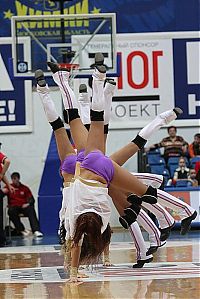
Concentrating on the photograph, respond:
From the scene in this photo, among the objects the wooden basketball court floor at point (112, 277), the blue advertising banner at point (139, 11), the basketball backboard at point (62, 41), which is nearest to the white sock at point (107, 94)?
the wooden basketball court floor at point (112, 277)

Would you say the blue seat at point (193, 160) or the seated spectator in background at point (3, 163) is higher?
the seated spectator in background at point (3, 163)

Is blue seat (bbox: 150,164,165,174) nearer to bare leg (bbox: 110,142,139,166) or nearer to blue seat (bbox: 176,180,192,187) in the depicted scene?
blue seat (bbox: 176,180,192,187)

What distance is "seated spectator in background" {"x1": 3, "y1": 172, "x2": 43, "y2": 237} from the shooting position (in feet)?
47.8

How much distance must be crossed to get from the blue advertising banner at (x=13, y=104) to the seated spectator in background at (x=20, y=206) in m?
1.58

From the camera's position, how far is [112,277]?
22.5 feet

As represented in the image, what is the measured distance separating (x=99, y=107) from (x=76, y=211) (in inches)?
39.1

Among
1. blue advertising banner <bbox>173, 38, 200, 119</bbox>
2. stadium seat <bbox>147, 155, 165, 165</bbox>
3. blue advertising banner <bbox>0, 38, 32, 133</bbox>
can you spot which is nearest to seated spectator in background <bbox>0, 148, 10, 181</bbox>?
blue advertising banner <bbox>0, 38, 32, 133</bbox>

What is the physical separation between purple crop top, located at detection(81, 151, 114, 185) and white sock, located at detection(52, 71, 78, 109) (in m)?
0.95

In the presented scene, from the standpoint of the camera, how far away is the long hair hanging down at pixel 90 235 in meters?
6.30

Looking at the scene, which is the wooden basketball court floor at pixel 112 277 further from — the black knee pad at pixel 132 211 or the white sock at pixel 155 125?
the white sock at pixel 155 125

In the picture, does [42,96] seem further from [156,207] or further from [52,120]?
[156,207]

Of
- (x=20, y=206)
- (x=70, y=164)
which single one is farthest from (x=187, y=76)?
(x=70, y=164)

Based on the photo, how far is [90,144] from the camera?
22.1 ft

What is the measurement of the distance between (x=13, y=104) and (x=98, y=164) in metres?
9.65
